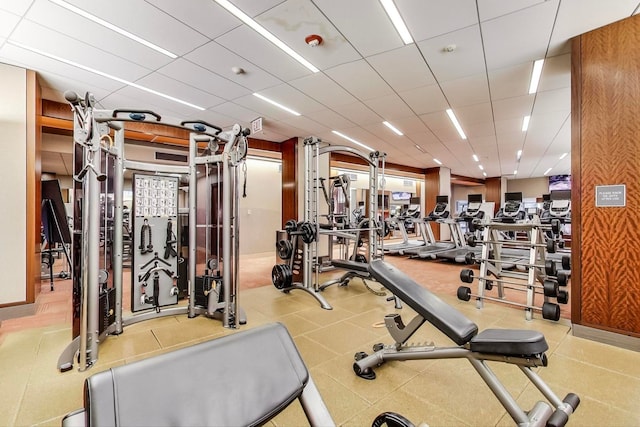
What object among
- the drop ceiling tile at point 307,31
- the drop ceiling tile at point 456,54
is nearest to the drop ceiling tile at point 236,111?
the drop ceiling tile at point 307,31

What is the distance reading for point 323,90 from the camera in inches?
180

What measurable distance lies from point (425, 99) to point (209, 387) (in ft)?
16.9

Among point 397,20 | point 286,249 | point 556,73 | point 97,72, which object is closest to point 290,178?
point 286,249

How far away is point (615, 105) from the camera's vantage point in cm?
272

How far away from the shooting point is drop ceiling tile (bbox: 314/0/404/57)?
2713 millimetres

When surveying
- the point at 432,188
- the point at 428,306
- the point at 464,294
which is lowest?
the point at 464,294

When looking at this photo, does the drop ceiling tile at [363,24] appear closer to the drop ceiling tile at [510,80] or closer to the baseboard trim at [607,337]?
the drop ceiling tile at [510,80]

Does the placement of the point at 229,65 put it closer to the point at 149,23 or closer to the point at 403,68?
the point at 149,23

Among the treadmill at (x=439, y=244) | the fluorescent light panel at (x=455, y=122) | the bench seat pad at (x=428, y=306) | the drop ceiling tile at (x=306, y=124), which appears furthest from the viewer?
the treadmill at (x=439, y=244)

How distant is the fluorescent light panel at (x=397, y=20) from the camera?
8.83 ft

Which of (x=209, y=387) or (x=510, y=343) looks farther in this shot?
(x=510, y=343)

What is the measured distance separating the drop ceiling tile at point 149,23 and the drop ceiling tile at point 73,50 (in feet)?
2.31

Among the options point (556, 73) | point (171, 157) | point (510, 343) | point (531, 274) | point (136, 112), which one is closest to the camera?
point (510, 343)

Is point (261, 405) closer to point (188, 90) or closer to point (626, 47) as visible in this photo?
point (626, 47)
